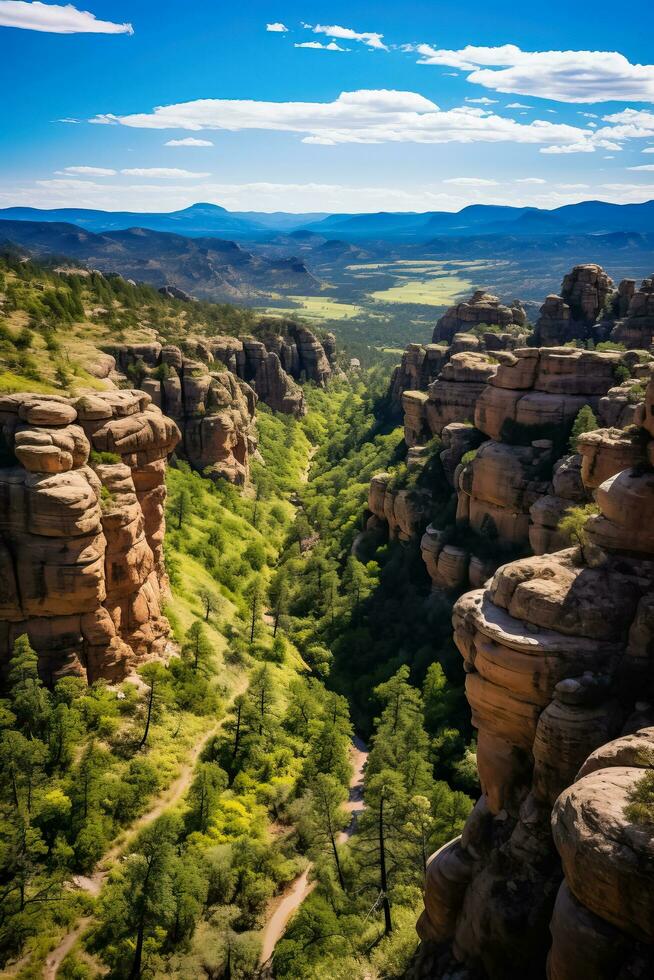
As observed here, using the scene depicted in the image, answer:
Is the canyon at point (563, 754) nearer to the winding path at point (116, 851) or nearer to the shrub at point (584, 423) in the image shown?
the winding path at point (116, 851)

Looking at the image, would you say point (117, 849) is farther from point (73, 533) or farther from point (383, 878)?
point (73, 533)

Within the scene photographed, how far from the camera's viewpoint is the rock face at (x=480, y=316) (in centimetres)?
11450

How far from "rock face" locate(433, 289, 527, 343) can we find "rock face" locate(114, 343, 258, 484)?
43889 mm

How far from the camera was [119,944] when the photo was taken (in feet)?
109

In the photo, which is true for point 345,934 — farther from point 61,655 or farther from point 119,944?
point 61,655

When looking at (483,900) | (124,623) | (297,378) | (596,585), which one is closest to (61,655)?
(124,623)

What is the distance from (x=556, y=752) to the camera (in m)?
21.7

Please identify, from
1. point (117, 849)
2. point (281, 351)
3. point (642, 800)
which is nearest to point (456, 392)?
point (117, 849)

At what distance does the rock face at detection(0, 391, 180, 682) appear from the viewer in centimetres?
3909

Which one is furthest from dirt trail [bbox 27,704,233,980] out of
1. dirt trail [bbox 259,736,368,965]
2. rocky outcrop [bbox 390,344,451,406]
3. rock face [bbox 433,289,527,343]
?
rock face [bbox 433,289,527,343]

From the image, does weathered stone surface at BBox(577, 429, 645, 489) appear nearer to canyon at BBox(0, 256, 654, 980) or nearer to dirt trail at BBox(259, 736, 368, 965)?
canyon at BBox(0, 256, 654, 980)

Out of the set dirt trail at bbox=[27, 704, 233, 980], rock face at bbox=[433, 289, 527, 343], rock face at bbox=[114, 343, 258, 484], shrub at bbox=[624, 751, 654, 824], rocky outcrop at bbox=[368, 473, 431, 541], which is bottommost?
dirt trail at bbox=[27, 704, 233, 980]

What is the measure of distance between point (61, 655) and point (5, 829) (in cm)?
993

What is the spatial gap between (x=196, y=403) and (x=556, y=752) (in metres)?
75.7
